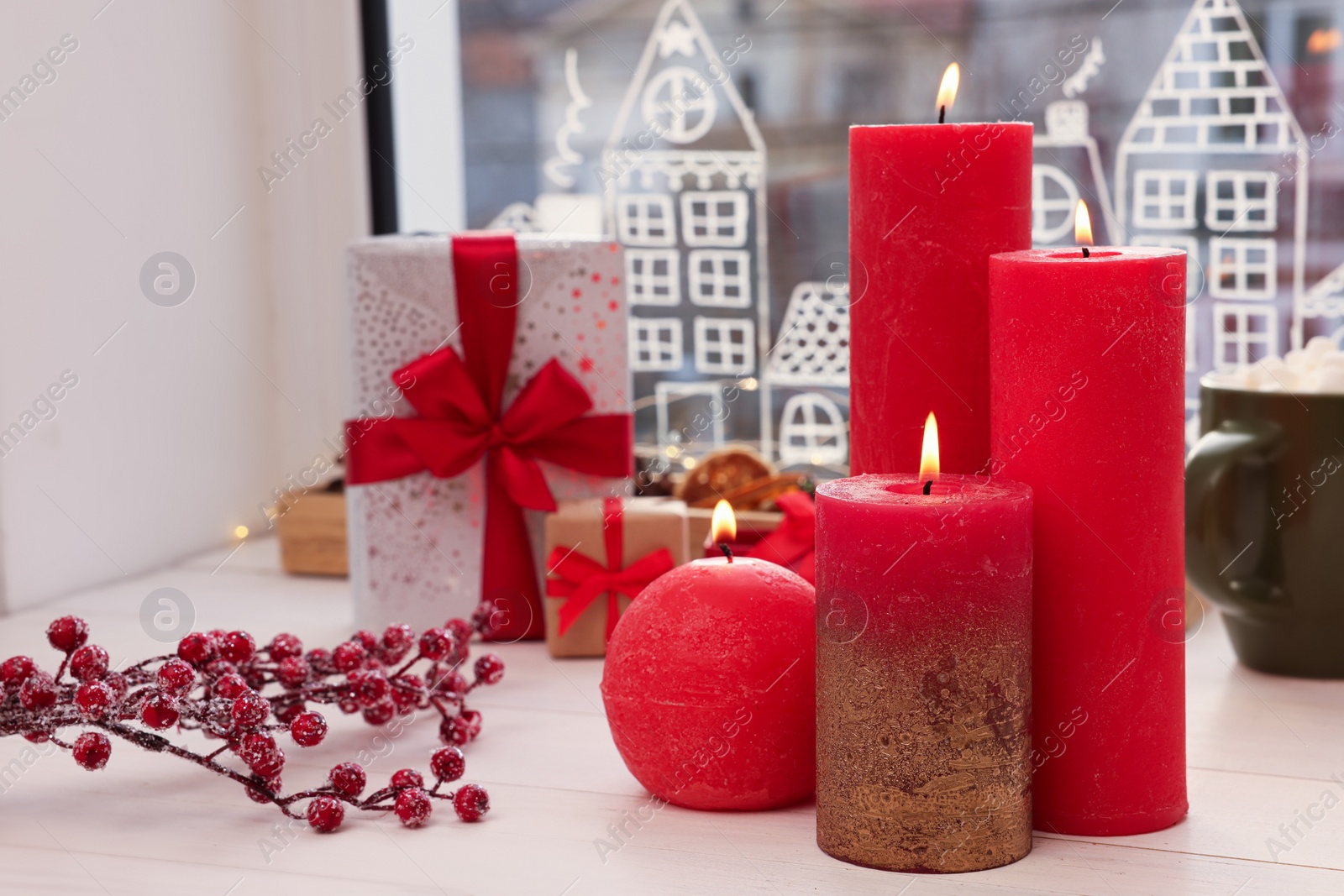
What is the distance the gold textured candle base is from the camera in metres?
0.67

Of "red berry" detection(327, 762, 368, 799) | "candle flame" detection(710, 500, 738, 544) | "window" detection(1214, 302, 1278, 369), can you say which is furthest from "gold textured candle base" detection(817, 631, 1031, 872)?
"window" detection(1214, 302, 1278, 369)

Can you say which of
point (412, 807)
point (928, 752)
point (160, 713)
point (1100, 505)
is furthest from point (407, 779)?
point (1100, 505)

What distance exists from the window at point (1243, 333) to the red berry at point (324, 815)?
32.3 inches

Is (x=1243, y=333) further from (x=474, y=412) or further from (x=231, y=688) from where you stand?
(x=231, y=688)

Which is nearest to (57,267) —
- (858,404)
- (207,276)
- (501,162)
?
(207,276)

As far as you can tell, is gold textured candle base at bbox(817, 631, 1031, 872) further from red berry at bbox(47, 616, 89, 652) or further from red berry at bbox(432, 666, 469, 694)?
red berry at bbox(47, 616, 89, 652)

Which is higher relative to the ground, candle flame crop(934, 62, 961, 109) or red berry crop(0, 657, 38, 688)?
candle flame crop(934, 62, 961, 109)

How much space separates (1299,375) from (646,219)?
0.63 metres

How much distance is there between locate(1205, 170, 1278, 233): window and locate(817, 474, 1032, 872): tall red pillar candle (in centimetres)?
62

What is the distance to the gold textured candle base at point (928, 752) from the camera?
67cm

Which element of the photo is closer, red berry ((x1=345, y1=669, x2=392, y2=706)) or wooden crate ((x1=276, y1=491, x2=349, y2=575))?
red berry ((x1=345, y1=669, x2=392, y2=706))

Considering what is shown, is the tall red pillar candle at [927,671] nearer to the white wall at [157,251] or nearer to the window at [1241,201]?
the window at [1241,201]

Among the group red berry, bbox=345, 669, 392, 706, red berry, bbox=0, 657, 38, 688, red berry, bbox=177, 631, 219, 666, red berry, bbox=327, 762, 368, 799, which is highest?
red berry, bbox=177, 631, 219, 666

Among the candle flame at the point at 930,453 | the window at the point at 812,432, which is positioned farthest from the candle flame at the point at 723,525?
the window at the point at 812,432
